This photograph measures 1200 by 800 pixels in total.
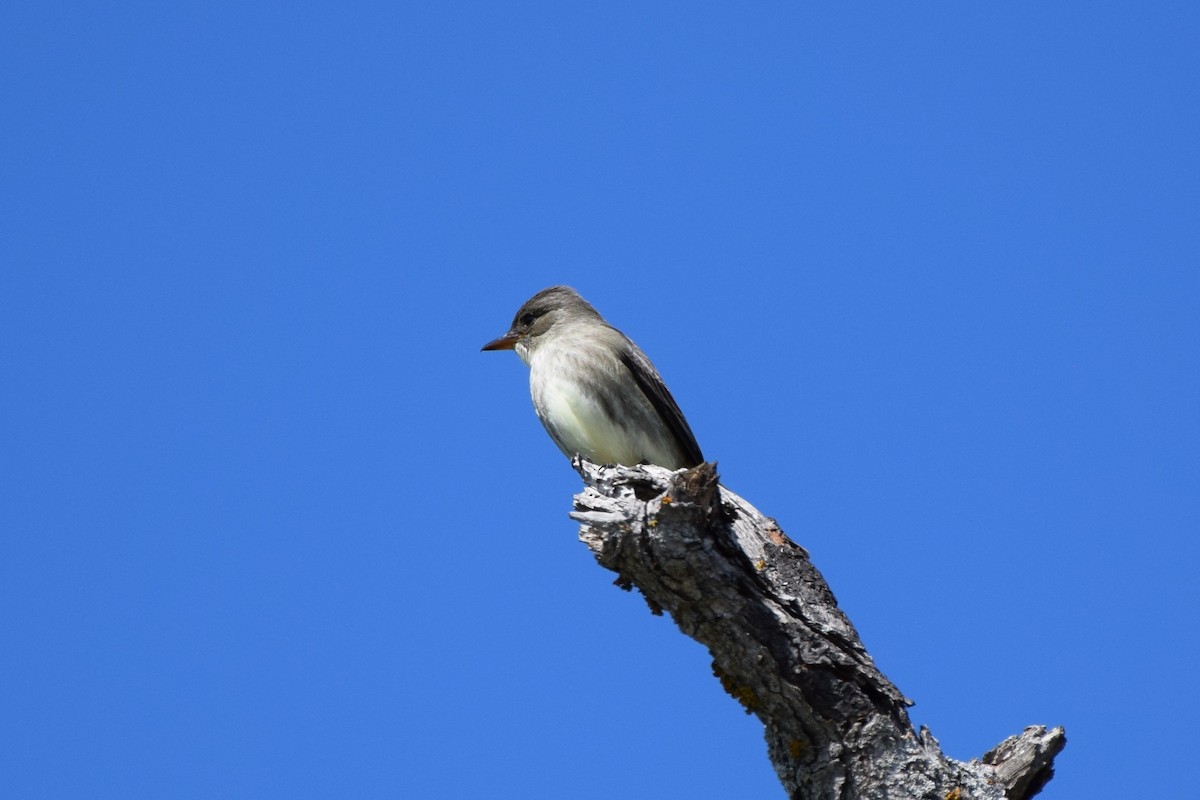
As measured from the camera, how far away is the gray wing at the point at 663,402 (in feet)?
29.5

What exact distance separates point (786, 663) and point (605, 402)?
3.57 m

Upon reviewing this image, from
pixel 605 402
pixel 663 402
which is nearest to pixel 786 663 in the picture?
pixel 605 402

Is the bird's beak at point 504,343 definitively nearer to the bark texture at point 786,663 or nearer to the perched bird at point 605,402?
the perched bird at point 605,402

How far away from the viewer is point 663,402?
9008mm

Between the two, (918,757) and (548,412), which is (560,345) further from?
(918,757)

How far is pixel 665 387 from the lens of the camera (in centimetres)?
916

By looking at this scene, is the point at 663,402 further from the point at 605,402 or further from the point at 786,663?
the point at 786,663

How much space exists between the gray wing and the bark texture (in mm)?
3436

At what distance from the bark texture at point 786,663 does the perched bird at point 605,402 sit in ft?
10.2

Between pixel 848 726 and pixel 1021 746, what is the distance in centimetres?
85

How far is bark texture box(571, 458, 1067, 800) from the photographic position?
5.33 metres

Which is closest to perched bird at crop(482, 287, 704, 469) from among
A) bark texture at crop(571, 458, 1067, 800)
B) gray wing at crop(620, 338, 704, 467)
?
gray wing at crop(620, 338, 704, 467)

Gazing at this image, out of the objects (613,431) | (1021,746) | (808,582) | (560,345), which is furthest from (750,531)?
(560,345)

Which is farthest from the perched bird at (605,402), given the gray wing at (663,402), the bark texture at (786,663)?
the bark texture at (786,663)
